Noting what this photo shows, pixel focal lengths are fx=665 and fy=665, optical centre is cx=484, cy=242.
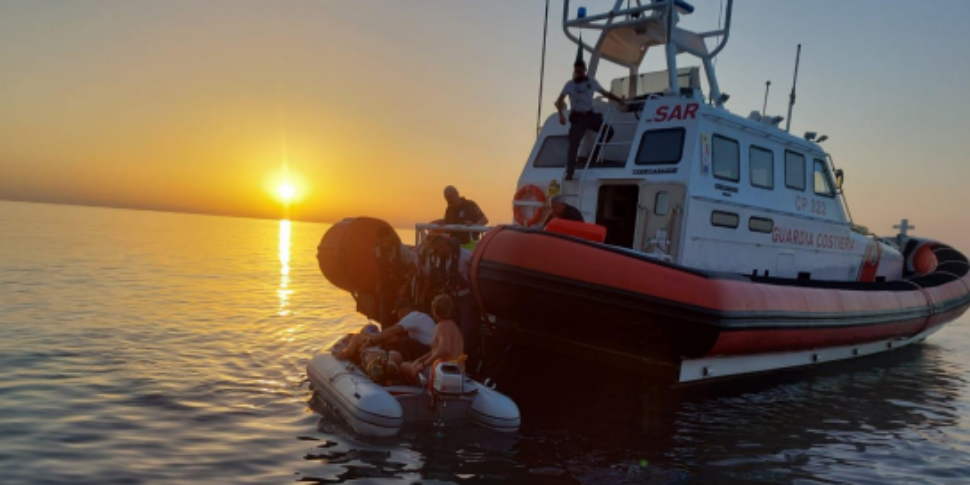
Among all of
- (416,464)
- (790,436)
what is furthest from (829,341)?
(416,464)

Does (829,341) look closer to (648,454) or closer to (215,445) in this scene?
(648,454)

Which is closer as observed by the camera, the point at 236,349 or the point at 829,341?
the point at 829,341

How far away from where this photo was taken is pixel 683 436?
6.26 m

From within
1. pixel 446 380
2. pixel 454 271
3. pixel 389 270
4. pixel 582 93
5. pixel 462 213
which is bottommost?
pixel 446 380

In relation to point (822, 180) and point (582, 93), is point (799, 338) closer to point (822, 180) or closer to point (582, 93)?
point (822, 180)

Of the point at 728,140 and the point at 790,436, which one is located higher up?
the point at 728,140

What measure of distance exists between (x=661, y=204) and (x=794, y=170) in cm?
281

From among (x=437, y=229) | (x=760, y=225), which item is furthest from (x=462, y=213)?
(x=760, y=225)

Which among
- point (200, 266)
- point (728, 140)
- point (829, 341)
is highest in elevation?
point (728, 140)

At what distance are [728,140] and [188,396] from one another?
271 inches

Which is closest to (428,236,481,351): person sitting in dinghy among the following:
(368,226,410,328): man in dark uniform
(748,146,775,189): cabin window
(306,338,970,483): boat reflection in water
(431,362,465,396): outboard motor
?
(368,226,410,328): man in dark uniform

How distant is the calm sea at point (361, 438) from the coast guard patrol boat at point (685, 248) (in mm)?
649

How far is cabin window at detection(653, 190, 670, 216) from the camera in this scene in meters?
7.89

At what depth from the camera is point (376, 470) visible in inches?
191
